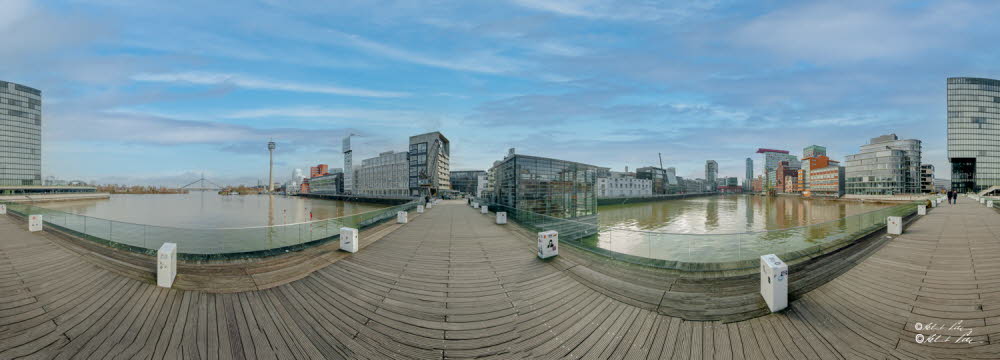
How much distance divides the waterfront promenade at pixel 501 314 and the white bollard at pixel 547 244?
369 mm

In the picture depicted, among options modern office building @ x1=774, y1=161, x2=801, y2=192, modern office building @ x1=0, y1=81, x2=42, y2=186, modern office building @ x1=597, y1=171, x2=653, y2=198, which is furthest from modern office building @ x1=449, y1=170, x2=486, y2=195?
modern office building @ x1=774, y1=161, x2=801, y2=192

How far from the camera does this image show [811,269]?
23.1 ft

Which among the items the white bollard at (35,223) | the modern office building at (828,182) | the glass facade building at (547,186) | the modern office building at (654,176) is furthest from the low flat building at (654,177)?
the white bollard at (35,223)

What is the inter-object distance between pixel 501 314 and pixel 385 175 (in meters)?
87.7

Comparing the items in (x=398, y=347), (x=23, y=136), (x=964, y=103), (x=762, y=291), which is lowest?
(x=398, y=347)

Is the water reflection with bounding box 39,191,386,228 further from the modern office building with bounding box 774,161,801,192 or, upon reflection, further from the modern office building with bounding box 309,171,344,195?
the modern office building with bounding box 774,161,801,192

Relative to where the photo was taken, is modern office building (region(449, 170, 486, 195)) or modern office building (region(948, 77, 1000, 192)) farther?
modern office building (region(449, 170, 486, 195))

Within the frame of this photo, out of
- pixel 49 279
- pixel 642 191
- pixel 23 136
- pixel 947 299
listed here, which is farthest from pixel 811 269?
pixel 23 136

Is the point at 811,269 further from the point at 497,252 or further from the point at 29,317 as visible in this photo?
the point at 29,317

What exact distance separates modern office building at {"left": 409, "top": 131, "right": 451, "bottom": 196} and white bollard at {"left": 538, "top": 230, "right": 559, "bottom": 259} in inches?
2574

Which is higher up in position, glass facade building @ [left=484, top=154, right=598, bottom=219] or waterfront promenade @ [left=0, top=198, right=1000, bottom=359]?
glass facade building @ [left=484, top=154, right=598, bottom=219]

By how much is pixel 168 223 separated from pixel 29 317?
44.7 meters

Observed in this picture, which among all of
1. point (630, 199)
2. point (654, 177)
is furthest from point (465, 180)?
point (654, 177)

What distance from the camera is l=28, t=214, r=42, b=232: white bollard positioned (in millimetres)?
13336
